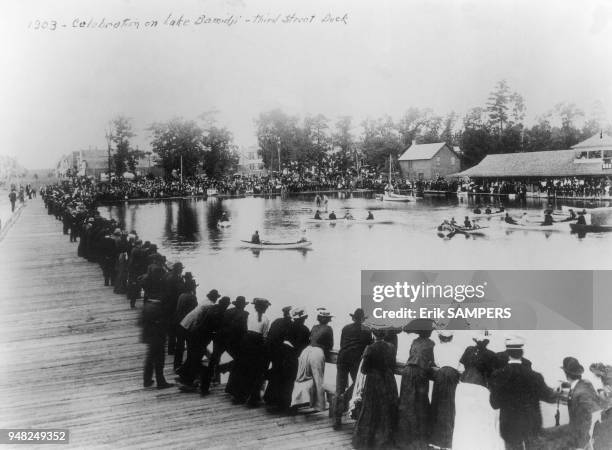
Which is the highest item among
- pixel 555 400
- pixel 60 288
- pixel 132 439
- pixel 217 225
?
pixel 217 225

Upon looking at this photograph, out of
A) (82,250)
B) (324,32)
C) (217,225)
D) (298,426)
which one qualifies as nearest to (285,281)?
(217,225)

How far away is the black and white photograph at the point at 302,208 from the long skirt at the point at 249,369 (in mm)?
17

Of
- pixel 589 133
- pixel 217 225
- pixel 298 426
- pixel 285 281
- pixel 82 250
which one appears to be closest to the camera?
pixel 298 426

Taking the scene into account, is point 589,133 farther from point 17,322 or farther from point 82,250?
point 82,250

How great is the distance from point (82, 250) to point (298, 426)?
15.1 feet

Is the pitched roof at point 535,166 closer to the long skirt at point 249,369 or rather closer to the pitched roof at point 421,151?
the pitched roof at point 421,151

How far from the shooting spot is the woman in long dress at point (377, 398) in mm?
3932

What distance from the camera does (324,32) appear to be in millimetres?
5211

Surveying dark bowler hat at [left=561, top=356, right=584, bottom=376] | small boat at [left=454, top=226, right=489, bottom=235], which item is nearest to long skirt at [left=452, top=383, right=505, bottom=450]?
dark bowler hat at [left=561, top=356, right=584, bottom=376]

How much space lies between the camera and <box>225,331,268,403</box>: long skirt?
175 inches

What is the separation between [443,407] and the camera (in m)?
3.93

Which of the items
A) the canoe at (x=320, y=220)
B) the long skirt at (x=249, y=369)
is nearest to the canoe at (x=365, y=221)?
the canoe at (x=320, y=220)

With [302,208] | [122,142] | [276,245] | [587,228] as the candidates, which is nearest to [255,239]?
[276,245]

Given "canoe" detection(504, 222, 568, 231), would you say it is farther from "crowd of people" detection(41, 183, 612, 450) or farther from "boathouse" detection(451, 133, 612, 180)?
"crowd of people" detection(41, 183, 612, 450)
